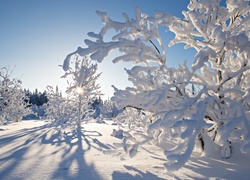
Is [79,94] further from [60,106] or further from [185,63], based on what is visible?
[185,63]

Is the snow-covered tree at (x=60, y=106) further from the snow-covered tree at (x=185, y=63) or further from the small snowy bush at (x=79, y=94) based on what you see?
the snow-covered tree at (x=185, y=63)

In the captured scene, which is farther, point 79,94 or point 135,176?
point 79,94

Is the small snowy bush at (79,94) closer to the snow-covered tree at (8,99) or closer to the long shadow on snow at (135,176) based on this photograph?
the snow-covered tree at (8,99)

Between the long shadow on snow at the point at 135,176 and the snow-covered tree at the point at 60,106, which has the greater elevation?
the snow-covered tree at the point at 60,106

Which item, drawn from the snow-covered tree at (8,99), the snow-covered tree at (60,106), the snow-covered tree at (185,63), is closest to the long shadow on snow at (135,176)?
the snow-covered tree at (185,63)

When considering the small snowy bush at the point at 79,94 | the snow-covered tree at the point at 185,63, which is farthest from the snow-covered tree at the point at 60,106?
the snow-covered tree at the point at 185,63

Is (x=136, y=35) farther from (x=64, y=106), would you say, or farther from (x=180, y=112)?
(x=64, y=106)

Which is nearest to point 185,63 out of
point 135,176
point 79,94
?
point 135,176

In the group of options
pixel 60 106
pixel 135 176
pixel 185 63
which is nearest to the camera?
pixel 135 176

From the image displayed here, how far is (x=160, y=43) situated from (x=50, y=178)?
8.73ft

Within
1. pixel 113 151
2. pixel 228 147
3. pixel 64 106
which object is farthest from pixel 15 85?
pixel 228 147

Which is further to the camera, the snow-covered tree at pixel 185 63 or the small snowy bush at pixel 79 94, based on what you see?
the small snowy bush at pixel 79 94

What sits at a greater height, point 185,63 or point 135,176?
point 185,63

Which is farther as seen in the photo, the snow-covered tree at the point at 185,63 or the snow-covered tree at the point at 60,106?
the snow-covered tree at the point at 60,106
